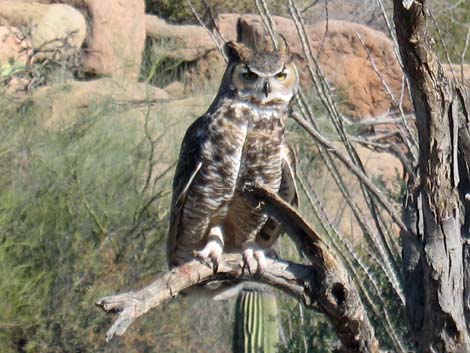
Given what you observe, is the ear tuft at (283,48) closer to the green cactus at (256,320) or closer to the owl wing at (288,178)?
the owl wing at (288,178)

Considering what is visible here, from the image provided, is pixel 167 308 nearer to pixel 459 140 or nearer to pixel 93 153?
pixel 93 153

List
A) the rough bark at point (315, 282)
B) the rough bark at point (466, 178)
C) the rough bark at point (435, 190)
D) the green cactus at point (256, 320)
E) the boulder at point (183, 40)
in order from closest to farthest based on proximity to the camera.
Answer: the rough bark at point (435, 190) → the rough bark at point (315, 282) → the rough bark at point (466, 178) → the green cactus at point (256, 320) → the boulder at point (183, 40)

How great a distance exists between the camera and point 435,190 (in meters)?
2.63

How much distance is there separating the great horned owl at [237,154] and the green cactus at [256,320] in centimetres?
18

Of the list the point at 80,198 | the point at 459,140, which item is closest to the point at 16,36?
the point at 80,198

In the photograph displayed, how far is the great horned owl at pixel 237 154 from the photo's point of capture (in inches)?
153

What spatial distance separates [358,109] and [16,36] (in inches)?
132

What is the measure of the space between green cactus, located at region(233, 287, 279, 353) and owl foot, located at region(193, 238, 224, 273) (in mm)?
232

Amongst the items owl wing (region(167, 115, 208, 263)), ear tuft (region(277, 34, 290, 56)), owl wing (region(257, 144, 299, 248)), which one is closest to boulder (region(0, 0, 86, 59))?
ear tuft (region(277, 34, 290, 56))

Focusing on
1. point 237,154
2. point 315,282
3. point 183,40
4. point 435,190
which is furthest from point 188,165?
point 183,40

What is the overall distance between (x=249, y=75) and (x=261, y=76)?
5 cm

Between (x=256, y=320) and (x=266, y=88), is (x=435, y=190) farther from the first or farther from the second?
(x=256, y=320)

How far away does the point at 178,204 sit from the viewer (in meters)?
4.07

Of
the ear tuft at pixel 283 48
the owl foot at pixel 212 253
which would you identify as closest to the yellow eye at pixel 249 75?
the ear tuft at pixel 283 48
